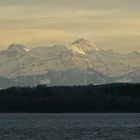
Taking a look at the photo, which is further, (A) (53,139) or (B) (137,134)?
(B) (137,134)

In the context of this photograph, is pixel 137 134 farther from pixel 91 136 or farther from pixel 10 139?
pixel 10 139

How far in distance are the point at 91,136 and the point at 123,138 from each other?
7200mm

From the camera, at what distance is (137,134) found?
117 meters

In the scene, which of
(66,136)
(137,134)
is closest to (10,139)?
(66,136)

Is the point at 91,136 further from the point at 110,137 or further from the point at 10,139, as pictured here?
the point at 10,139

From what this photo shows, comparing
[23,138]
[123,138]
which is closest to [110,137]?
[123,138]

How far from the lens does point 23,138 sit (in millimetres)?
108938

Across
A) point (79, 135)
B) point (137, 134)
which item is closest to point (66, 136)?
point (79, 135)

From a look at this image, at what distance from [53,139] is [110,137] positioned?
8.15 metres

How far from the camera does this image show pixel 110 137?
110m

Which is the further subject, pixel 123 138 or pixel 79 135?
pixel 79 135

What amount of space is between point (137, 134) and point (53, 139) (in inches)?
595

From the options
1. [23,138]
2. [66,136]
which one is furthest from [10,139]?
[66,136]

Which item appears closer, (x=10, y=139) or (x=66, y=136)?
(x=10, y=139)
